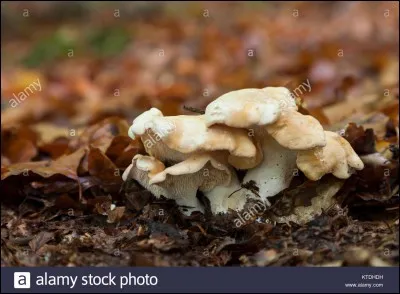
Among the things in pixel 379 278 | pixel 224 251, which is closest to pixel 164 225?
pixel 224 251

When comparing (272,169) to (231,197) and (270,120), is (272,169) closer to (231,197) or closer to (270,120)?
(231,197)

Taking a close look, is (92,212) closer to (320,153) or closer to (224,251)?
(224,251)

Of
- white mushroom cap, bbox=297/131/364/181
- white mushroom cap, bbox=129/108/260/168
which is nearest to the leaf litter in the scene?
white mushroom cap, bbox=297/131/364/181

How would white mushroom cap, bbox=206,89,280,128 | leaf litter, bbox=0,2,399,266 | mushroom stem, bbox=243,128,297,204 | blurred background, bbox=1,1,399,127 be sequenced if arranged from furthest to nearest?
blurred background, bbox=1,1,399,127 < mushroom stem, bbox=243,128,297,204 < leaf litter, bbox=0,2,399,266 < white mushroom cap, bbox=206,89,280,128

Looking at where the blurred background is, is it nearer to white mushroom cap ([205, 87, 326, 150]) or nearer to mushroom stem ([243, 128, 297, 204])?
mushroom stem ([243, 128, 297, 204])

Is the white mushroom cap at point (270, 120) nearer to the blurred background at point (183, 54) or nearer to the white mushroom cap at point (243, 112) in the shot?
the white mushroom cap at point (243, 112)

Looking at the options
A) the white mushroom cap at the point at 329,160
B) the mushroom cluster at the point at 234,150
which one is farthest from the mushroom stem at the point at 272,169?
the white mushroom cap at the point at 329,160

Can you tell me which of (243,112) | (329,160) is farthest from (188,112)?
(243,112)
